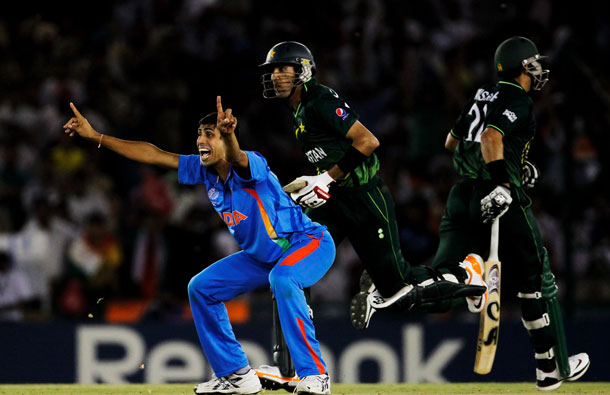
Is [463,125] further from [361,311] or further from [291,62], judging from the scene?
[361,311]

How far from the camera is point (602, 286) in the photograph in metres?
11.1

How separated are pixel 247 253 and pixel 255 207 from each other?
1.26 ft

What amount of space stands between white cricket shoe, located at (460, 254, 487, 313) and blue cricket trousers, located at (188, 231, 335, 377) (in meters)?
1.39

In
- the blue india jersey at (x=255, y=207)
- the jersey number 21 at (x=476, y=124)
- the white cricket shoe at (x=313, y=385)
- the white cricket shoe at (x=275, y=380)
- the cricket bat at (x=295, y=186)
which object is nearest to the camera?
the white cricket shoe at (x=313, y=385)

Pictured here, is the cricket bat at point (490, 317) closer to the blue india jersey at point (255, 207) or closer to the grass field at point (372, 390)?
the grass field at point (372, 390)

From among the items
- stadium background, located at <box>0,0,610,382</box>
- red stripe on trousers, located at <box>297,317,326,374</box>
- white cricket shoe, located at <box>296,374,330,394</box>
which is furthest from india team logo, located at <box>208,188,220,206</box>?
stadium background, located at <box>0,0,610,382</box>

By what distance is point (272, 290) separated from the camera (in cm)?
641

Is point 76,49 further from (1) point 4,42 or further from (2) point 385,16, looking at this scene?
(2) point 385,16

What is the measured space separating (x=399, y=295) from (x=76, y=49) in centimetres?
689

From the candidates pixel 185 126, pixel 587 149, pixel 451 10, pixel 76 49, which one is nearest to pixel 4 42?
pixel 76 49

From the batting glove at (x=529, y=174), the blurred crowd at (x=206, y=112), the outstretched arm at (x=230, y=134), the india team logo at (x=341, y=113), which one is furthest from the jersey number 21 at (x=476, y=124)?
the blurred crowd at (x=206, y=112)

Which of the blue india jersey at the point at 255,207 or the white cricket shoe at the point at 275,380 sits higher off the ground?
the blue india jersey at the point at 255,207

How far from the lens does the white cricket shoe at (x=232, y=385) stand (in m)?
6.67

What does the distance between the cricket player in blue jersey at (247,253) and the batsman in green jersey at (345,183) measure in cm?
55
